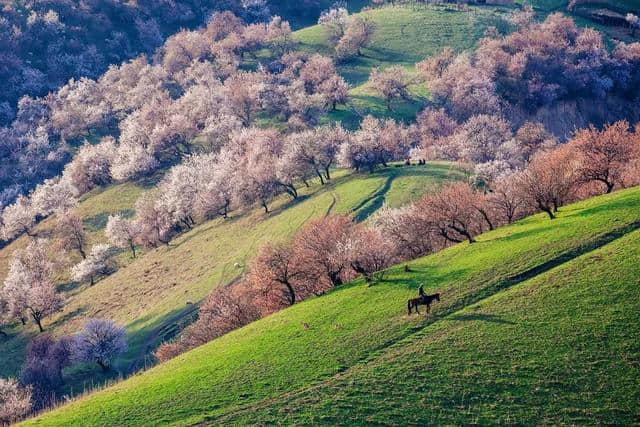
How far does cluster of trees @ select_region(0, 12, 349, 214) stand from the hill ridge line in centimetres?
8350

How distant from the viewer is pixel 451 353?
34.0m

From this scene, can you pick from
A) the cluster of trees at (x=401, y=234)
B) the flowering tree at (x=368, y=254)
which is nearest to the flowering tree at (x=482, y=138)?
the cluster of trees at (x=401, y=234)

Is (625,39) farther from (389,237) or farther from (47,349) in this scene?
(47,349)

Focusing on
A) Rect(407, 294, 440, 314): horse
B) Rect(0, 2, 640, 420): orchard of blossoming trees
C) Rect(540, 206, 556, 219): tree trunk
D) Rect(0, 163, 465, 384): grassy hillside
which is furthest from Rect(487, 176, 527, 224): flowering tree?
Rect(407, 294, 440, 314): horse

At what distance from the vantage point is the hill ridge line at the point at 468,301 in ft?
110

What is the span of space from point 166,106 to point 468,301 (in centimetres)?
11872

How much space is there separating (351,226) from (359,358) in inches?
907

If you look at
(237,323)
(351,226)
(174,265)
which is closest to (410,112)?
(174,265)

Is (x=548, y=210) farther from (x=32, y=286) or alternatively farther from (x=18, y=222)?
(x=18, y=222)

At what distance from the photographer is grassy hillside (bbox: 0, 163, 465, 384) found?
68.2m

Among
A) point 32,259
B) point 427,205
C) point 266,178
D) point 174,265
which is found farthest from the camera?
point 32,259

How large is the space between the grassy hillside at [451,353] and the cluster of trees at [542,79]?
83727 mm

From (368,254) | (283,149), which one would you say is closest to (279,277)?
(368,254)

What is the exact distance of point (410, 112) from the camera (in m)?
126
